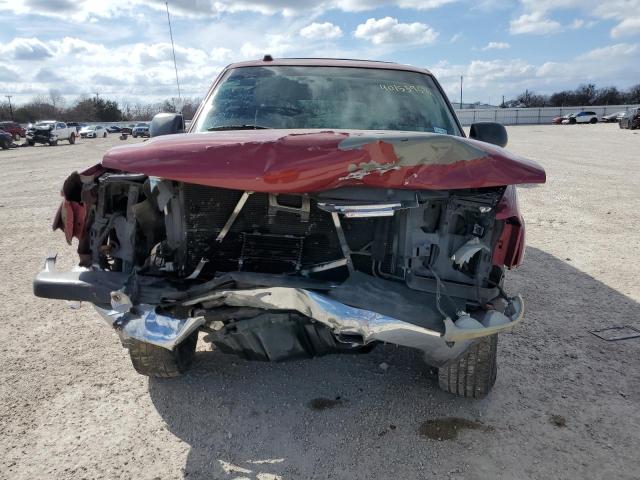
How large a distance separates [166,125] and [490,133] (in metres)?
2.38

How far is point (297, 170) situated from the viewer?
7.06ft

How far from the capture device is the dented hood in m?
2.16

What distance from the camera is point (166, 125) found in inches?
153

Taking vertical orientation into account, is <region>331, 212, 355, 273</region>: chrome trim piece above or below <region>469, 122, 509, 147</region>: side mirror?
below

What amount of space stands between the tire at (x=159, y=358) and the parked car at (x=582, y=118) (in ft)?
181

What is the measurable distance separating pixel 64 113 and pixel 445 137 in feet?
292

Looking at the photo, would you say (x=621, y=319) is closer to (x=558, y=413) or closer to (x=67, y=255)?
(x=558, y=413)

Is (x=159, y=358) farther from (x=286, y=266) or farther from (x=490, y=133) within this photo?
(x=490, y=133)

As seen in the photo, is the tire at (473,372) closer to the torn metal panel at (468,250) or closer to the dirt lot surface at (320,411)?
the dirt lot surface at (320,411)

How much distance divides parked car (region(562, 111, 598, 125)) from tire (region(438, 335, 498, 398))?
54572 millimetres

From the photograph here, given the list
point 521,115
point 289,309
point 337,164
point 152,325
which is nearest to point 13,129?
point 152,325

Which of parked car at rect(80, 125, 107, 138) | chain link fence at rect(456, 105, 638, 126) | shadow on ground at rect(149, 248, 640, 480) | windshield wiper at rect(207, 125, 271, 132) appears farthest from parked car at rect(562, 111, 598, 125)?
windshield wiper at rect(207, 125, 271, 132)

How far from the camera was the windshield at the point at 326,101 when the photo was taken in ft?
11.5

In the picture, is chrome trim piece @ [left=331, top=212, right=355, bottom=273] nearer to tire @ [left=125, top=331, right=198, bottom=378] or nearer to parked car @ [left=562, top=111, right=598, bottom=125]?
tire @ [left=125, top=331, right=198, bottom=378]
